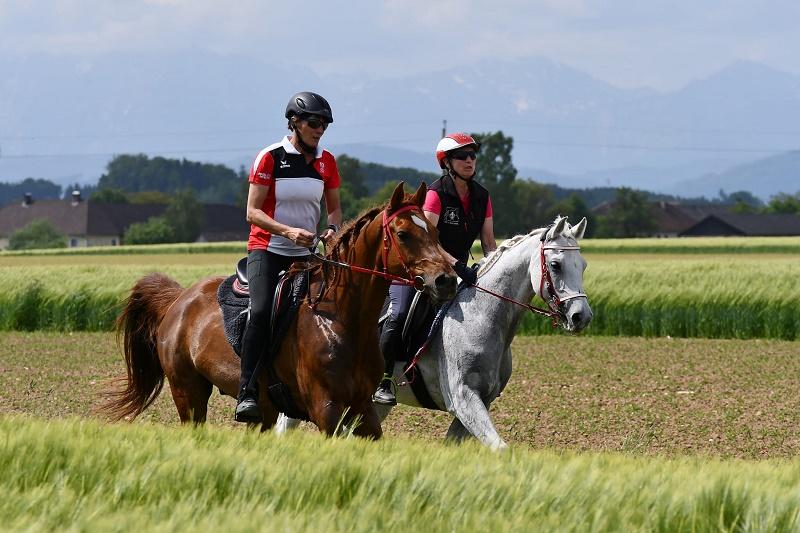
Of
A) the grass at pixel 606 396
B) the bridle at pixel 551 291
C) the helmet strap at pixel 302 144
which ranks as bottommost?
the grass at pixel 606 396

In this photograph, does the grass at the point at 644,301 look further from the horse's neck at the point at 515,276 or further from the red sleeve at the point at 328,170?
the red sleeve at the point at 328,170

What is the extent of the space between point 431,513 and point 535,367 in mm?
15315

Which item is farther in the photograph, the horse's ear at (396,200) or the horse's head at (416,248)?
the horse's ear at (396,200)

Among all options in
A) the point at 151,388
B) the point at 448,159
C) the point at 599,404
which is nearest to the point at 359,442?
the point at 448,159

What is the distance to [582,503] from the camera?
5.21 metres

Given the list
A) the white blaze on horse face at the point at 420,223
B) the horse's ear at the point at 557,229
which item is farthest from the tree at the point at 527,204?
the white blaze on horse face at the point at 420,223

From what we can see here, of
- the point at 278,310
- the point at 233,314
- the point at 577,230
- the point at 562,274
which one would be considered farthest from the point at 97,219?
the point at 562,274

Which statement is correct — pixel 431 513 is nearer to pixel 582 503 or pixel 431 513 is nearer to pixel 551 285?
pixel 582 503

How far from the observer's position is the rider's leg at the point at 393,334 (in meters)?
9.69

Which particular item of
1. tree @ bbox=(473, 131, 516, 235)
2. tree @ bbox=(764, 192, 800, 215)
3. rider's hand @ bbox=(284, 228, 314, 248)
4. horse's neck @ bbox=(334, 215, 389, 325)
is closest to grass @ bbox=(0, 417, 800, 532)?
horse's neck @ bbox=(334, 215, 389, 325)

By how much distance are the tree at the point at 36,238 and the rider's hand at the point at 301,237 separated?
10791 cm

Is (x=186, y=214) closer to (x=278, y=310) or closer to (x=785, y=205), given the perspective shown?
(x=785, y=205)

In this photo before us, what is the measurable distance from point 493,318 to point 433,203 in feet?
3.47

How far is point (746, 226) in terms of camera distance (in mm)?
159375
